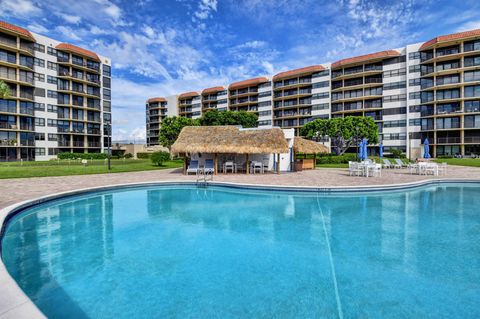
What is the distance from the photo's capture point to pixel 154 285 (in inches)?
186

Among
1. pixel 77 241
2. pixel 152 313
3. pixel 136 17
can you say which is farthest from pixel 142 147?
pixel 152 313

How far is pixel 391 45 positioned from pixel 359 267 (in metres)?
56.2

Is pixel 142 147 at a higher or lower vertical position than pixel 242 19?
lower

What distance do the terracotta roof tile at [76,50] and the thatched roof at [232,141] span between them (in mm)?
41990

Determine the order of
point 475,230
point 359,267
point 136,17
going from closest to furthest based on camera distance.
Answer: point 359,267, point 475,230, point 136,17

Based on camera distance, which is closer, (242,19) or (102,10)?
(102,10)

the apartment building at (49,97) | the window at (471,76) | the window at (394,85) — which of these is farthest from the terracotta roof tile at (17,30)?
the window at (471,76)

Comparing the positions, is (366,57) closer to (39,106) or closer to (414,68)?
(414,68)

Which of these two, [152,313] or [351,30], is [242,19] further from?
[152,313]

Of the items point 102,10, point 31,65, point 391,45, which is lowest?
point 102,10

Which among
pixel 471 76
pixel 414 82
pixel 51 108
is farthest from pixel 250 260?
pixel 51 108

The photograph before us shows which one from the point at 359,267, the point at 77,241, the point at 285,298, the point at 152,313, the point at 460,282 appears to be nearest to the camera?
the point at 152,313

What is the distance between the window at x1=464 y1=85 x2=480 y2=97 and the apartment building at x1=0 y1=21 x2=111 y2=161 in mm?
59507

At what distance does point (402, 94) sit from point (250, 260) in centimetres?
5313
